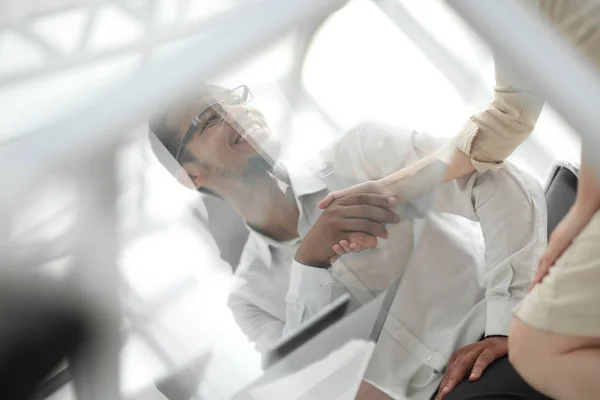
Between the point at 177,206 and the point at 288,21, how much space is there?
0.15 meters

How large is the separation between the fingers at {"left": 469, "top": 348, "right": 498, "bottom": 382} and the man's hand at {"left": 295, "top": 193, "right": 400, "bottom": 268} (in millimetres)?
161

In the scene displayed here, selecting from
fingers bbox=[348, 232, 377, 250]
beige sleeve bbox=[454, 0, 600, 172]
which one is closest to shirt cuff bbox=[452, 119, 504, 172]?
beige sleeve bbox=[454, 0, 600, 172]

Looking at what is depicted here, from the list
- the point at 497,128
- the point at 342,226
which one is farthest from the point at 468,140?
the point at 342,226

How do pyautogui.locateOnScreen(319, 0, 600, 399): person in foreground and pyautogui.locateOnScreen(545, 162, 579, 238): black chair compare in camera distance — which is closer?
pyautogui.locateOnScreen(319, 0, 600, 399): person in foreground

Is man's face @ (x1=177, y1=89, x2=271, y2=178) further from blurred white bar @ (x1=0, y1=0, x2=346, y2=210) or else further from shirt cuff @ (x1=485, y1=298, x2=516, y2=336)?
shirt cuff @ (x1=485, y1=298, x2=516, y2=336)

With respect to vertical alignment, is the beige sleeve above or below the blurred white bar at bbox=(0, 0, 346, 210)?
below

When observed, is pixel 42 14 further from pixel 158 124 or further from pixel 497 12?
pixel 497 12

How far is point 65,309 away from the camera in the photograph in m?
0.45

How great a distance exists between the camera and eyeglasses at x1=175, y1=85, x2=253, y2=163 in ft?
1.48

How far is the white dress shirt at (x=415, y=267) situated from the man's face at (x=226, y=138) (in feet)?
0.13

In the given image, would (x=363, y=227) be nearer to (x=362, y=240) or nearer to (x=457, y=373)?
(x=362, y=240)

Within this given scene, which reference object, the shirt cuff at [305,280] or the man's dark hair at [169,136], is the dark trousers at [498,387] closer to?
the shirt cuff at [305,280]

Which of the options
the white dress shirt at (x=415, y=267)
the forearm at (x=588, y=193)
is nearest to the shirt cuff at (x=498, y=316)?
the white dress shirt at (x=415, y=267)

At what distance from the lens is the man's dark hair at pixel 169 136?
0.44 m
